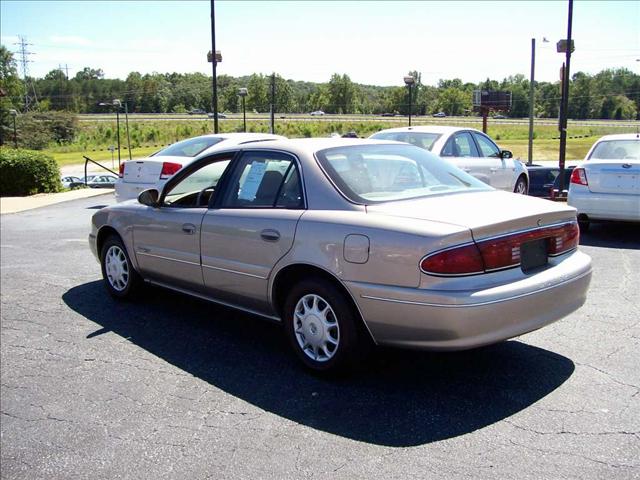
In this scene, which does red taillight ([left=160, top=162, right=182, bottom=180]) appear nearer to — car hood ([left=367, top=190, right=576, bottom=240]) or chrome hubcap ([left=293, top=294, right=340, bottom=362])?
chrome hubcap ([left=293, top=294, right=340, bottom=362])

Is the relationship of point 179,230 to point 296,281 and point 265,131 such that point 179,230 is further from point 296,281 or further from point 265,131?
point 265,131

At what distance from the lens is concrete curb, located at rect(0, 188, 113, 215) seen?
1557 centimetres

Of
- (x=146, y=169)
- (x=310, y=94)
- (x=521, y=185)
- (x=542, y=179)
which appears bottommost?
(x=542, y=179)

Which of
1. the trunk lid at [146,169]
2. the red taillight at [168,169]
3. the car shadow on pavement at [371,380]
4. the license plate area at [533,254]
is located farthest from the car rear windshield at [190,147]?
the license plate area at [533,254]

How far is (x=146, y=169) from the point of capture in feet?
36.3

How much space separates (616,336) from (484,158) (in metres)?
5.42

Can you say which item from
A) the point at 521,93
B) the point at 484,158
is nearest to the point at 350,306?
the point at 484,158

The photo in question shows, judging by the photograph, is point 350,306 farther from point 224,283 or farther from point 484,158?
point 484,158

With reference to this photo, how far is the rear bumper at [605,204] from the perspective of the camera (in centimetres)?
858

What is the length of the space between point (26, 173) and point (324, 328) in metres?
17.4

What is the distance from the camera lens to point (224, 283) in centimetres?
489

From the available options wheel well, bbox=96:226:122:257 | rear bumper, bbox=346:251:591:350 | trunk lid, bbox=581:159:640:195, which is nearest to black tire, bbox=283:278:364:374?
rear bumper, bbox=346:251:591:350

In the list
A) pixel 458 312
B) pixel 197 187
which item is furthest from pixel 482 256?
pixel 197 187

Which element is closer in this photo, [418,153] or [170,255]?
[418,153]
